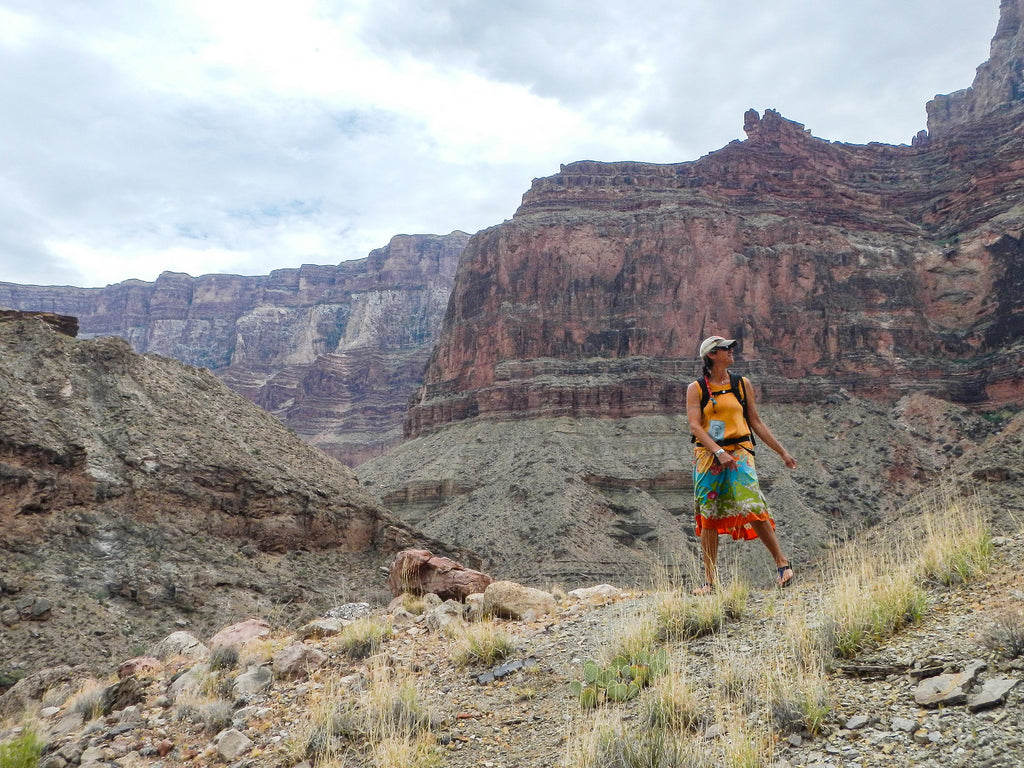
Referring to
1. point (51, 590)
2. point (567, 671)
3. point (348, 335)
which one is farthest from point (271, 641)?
point (348, 335)

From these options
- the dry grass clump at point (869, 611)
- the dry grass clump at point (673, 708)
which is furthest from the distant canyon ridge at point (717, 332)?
the dry grass clump at point (673, 708)

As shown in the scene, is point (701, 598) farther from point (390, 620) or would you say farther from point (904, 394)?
point (904, 394)

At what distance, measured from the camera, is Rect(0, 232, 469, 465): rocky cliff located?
13912 centimetres

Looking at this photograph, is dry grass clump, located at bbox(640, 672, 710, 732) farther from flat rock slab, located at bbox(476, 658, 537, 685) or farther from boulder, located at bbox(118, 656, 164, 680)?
boulder, located at bbox(118, 656, 164, 680)

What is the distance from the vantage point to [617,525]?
5144 centimetres

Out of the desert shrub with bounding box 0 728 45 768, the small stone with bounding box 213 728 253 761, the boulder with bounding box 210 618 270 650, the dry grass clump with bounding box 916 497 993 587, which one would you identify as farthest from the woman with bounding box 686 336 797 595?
the desert shrub with bounding box 0 728 45 768

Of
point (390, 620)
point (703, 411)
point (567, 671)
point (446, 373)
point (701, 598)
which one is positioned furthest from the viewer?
point (446, 373)

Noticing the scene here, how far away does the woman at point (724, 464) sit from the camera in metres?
6.26

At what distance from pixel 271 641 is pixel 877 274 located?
81387mm

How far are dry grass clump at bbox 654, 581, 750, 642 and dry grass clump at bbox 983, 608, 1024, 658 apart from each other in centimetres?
183

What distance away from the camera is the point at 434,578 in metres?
11.3

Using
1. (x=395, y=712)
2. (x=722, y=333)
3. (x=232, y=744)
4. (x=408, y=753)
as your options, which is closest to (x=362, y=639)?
(x=232, y=744)

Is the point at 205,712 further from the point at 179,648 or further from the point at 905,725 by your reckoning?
the point at 905,725

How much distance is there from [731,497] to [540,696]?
2.46 meters
